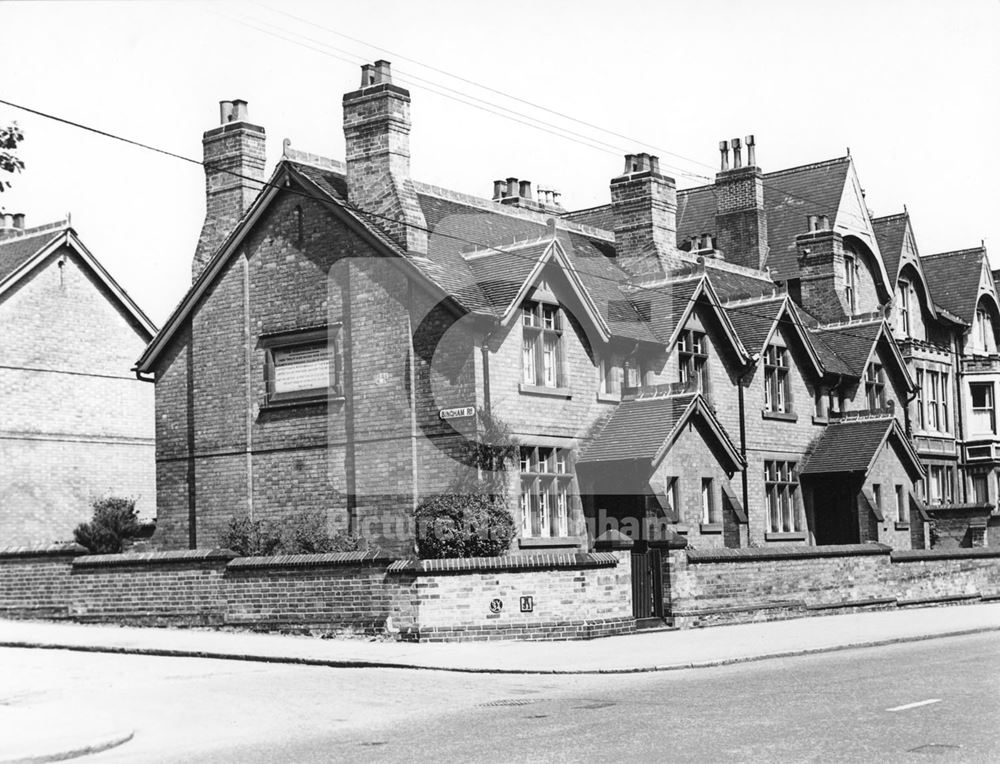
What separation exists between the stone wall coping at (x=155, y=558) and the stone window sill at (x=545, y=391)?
719 centimetres

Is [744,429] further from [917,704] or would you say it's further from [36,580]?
[917,704]

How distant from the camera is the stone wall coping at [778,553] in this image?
88.4ft

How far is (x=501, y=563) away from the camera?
75.5ft

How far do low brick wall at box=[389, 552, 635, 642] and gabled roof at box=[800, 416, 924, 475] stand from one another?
15079 millimetres

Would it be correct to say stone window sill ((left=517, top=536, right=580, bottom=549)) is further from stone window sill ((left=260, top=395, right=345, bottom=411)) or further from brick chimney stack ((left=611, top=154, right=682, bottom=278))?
brick chimney stack ((left=611, top=154, right=682, bottom=278))

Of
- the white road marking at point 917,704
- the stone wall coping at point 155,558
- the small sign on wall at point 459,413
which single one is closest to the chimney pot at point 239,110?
the small sign on wall at point 459,413

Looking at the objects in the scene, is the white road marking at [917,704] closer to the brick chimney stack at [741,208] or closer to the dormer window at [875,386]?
the dormer window at [875,386]

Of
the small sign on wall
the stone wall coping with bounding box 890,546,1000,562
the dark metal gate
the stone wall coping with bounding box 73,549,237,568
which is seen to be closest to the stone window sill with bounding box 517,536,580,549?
the small sign on wall

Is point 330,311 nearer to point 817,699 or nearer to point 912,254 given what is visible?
point 817,699

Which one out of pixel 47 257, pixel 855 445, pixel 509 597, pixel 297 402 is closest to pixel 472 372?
pixel 297 402

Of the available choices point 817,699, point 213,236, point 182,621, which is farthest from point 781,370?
point 817,699

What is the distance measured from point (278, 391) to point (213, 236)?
435 cm

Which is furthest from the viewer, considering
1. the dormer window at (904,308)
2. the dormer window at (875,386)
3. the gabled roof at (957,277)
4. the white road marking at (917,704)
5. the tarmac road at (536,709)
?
the gabled roof at (957,277)

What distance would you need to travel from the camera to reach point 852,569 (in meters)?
31.3
